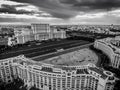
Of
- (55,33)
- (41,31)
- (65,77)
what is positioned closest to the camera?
(65,77)

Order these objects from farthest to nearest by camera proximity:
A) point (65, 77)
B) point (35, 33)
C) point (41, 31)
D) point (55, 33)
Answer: point (55, 33)
point (41, 31)
point (35, 33)
point (65, 77)

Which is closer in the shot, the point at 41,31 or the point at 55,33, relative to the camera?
the point at 41,31

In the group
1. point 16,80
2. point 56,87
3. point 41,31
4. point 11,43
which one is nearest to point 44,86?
point 56,87

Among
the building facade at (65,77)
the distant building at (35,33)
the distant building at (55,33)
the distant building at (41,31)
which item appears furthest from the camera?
the distant building at (55,33)

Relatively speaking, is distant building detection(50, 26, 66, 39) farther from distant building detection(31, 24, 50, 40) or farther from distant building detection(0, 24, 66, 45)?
distant building detection(31, 24, 50, 40)

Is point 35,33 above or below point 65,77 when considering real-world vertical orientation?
above

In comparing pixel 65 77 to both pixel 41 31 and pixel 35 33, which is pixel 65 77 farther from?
pixel 41 31

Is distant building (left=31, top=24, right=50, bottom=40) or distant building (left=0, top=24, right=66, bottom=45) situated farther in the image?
distant building (left=31, top=24, right=50, bottom=40)

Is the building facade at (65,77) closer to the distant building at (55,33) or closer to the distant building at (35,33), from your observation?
the distant building at (35,33)

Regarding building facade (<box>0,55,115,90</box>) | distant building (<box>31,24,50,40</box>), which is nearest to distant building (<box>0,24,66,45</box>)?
distant building (<box>31,24,50,40</box>)

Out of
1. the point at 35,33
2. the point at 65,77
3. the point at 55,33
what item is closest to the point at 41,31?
the point at 35,33

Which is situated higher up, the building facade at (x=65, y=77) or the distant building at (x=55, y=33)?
the distant building at (x=55, y=33)

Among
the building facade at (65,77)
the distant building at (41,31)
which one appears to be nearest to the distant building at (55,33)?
the distant building at (41,31)
